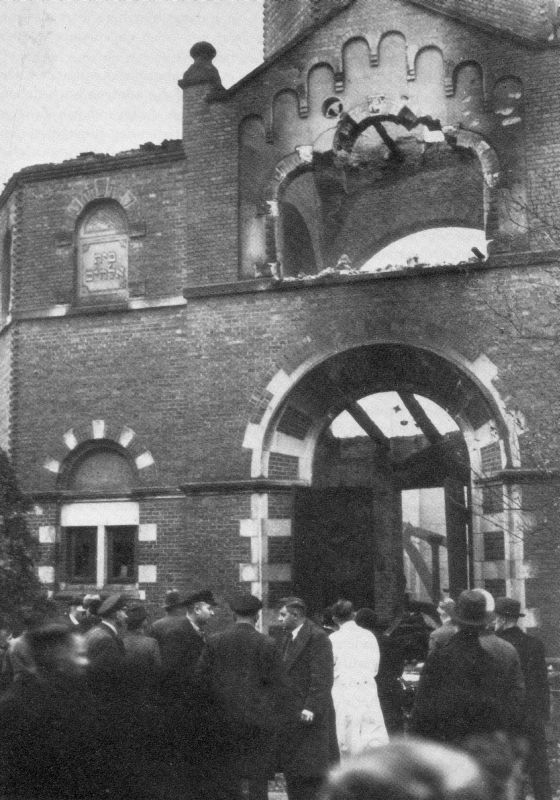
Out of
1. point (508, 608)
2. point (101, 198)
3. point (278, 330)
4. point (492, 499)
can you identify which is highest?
point (101, 198)

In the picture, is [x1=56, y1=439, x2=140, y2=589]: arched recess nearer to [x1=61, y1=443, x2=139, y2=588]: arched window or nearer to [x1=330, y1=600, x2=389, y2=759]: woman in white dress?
[x1=61, y1=443, x2=139, y2=588]: arched window

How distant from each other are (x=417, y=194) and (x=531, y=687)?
13.5 meters

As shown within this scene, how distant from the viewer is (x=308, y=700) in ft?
28.5

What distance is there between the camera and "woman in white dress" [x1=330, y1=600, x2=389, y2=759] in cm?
962

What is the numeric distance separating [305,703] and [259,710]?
1349 mm

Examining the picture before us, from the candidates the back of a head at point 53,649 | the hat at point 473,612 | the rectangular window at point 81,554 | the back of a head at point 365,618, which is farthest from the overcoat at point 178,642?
the rectangular window at point 81,554

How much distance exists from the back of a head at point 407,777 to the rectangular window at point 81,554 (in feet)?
50.2

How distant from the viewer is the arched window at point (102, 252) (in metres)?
17.8

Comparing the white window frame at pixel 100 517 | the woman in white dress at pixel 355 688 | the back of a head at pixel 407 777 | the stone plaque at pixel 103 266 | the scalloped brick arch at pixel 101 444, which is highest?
the stone plaque at pixel 103 266

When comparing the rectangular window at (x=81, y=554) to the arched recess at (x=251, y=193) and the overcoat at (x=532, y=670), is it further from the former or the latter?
the overcoat at (x=532, y=670)

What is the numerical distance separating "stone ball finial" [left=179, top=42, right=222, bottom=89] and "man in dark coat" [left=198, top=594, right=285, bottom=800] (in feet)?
38.2

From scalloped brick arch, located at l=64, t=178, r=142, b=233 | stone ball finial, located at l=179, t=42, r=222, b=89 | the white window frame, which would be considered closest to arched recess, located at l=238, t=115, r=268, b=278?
stone ball finial, located at l=179, t=42, r=222, b=89

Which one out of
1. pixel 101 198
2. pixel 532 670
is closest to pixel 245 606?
pixel 532 670

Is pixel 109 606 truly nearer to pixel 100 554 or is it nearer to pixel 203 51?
pixel 100 554
